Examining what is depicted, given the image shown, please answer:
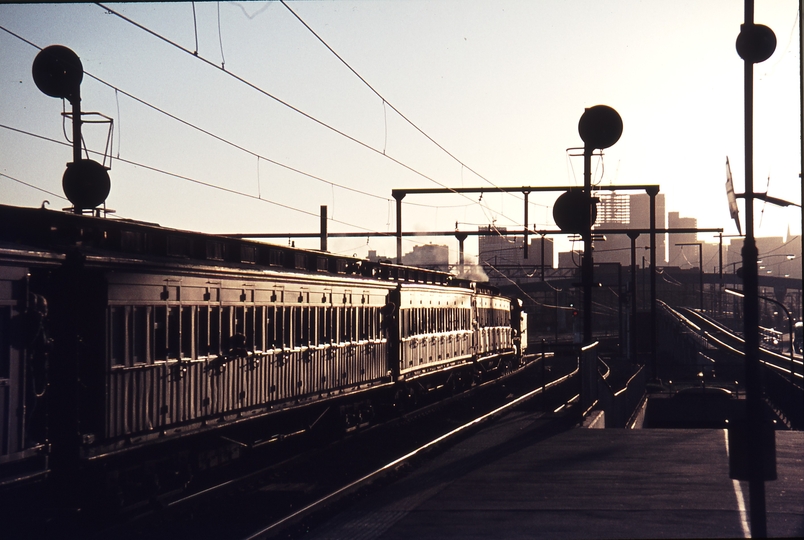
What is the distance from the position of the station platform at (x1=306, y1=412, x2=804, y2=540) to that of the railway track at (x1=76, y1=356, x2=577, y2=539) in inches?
18.7

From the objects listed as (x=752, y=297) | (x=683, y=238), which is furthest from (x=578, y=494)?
(x=683, y=238)

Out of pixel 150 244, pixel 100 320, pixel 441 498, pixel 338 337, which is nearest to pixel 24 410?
pixel 100 320

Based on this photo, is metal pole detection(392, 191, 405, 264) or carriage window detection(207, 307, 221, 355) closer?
carriage window detection(207, 307, 221, 355)

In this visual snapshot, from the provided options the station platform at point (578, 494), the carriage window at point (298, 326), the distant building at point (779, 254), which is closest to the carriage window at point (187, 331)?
the station platform at point (578, 494)

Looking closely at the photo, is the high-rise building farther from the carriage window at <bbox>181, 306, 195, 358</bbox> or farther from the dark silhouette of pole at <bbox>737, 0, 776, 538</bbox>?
the dark silhouette of pole at <bbox>737, 0, 776, 538</bbox>

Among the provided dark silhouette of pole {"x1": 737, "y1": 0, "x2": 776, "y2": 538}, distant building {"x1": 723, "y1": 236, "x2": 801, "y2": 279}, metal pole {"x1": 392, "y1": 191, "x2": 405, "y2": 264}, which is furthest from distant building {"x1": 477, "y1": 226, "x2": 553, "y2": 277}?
dark silhouette of pole {"x1": 737, "y1": 0, "x2": 776, "y2": 538}

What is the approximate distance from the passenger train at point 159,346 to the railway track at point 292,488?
1.94ft

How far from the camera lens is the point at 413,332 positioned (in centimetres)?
2403

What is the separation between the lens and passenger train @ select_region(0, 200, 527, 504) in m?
9.18

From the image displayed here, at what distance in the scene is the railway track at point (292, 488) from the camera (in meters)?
10.2

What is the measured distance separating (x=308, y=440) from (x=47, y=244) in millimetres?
9452

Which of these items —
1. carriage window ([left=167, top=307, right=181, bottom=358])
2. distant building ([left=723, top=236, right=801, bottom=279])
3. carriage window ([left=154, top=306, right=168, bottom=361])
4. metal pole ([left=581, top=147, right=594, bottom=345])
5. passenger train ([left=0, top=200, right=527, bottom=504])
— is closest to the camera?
passenger train ([left=0, top=200, right=527, bottom=504])

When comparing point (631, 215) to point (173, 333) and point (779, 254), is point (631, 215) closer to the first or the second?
point (779, 254)

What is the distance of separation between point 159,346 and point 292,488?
8.56 ft
